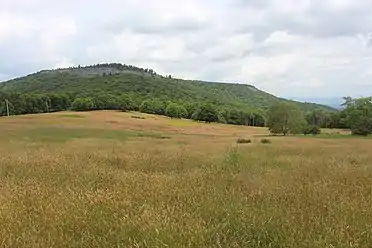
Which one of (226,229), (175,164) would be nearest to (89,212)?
(226,229)

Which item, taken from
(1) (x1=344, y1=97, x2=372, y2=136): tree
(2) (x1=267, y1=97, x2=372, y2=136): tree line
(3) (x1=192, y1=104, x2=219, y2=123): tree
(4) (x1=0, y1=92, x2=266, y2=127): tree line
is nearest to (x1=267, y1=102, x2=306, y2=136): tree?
(2) (x1=267, y1=97, x2=372, y2=136): tree line

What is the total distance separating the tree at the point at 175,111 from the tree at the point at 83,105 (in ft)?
75.8

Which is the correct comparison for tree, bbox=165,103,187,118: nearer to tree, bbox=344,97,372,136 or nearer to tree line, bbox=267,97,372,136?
tree line, bbox=267,97,372,136

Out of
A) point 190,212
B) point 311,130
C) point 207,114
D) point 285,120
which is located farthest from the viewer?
point 207,114

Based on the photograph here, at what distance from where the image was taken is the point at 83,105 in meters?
126

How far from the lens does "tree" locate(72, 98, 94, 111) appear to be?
412 ft

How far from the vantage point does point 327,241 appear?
4.48 m

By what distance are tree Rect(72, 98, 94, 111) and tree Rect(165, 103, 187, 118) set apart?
23.1m

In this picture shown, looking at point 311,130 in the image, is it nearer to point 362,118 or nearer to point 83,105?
point 362,118

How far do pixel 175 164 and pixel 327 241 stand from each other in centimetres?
871

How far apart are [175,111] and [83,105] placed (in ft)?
90.5

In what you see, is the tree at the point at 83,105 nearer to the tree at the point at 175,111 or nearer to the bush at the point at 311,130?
the tree at the point at 175,111

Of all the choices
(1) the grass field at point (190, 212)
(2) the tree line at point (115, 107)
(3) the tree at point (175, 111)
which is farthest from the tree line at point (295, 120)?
(1) the grass field at point (190, 212)

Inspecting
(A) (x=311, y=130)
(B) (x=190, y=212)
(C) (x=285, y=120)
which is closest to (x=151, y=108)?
(C) (x=285, y=120)
